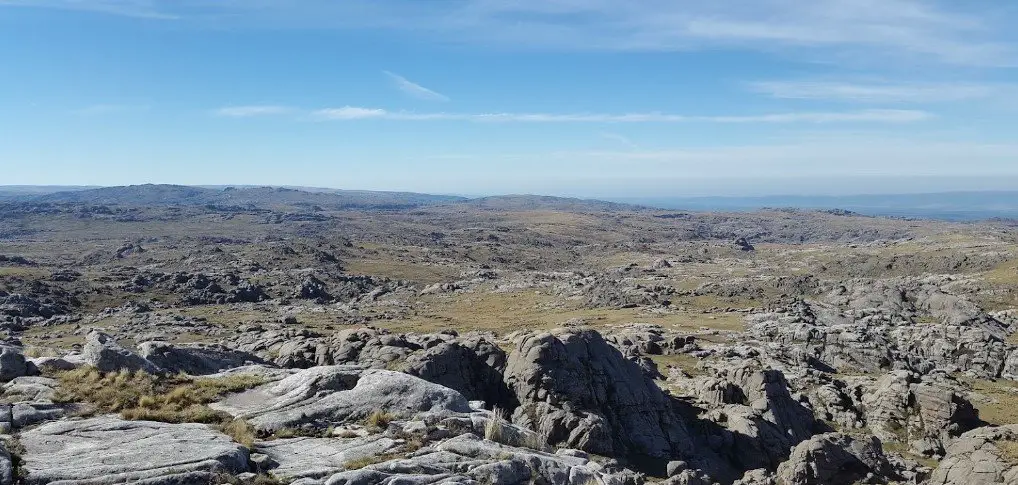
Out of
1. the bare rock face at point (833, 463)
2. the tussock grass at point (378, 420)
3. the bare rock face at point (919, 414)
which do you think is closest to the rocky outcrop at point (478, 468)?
the tussock grass at point (378, 420)

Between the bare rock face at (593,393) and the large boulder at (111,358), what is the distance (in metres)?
17.7

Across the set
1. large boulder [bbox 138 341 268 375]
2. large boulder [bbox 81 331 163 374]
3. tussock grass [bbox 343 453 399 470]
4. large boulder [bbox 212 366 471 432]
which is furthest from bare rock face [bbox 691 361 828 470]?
large boulder [bbox 81 331 163 374]

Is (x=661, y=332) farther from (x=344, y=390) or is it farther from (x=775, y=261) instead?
(x=775, y=261)

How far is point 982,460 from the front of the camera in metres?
25.2

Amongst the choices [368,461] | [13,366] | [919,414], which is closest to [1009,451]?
[919,414]

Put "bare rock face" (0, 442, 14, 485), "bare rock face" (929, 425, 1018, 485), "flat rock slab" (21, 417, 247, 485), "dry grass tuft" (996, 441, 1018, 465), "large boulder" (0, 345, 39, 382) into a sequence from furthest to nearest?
"dry grass tuft" (996, 441, 1018, 465) → "bare rock face" (929, 425, 1018, 485) → "large boulder" (0, 345, 39, 382) → "flat rock slab" (21, 417, 247, 485) → "bare rock face" (0, 442, 14, 485)

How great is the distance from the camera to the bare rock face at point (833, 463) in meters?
29.9

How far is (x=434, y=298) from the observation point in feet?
399

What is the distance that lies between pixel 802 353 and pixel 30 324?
3890 inches

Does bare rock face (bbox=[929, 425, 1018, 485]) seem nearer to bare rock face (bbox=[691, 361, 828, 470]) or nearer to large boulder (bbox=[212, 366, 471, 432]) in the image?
bare rock face (bbox=[691, 361, 828, 470])

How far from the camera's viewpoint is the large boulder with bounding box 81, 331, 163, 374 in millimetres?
23109

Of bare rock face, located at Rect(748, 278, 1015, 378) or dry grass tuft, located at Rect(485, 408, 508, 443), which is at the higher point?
dry grass tuft, located at Rect(485, 408, 508, 443)

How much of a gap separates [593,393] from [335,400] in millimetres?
19581

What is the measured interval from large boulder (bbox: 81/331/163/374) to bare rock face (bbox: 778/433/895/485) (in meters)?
29.5
